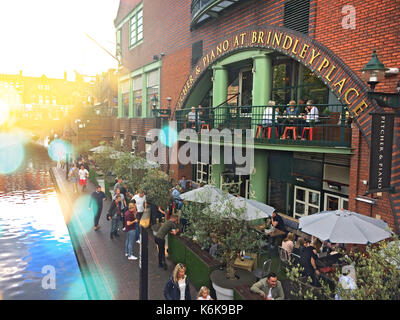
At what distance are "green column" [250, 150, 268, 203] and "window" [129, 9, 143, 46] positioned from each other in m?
18.5

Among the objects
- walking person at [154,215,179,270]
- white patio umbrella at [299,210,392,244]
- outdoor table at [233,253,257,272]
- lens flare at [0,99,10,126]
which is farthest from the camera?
lens flare at [0,99,10,126]

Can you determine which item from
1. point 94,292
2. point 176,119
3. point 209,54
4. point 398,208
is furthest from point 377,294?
point 176,119

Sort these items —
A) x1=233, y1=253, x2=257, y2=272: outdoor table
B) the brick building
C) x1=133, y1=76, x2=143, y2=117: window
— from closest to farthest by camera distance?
1. x1=233, y1=253, x2=257, y2=272: outdoor table
2. the brick building
3. x1=133, y1=76, x2=143, y2=117: window

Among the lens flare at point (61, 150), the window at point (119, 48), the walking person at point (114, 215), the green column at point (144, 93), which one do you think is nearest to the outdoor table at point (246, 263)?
the walking person at point (114, 215)

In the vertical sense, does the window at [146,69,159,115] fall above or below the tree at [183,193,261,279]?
above

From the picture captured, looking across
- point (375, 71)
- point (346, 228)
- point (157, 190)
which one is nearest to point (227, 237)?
point (346, 228)

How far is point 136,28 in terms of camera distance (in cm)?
2931

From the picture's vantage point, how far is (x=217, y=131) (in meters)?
15.1

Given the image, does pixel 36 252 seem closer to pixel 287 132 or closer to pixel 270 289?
pixel 270 289

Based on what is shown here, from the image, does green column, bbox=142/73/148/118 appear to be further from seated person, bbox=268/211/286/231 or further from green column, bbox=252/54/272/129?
seated person, bbox=268/211/286/231

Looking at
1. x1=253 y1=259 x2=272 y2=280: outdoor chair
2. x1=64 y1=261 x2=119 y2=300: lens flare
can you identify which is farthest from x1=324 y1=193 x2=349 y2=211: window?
x1=64 y1=261 x2=119 y2=300: lens flare

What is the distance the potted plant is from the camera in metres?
7.75

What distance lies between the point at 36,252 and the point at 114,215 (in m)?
3.03

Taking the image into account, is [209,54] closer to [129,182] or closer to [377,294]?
[129,182]
